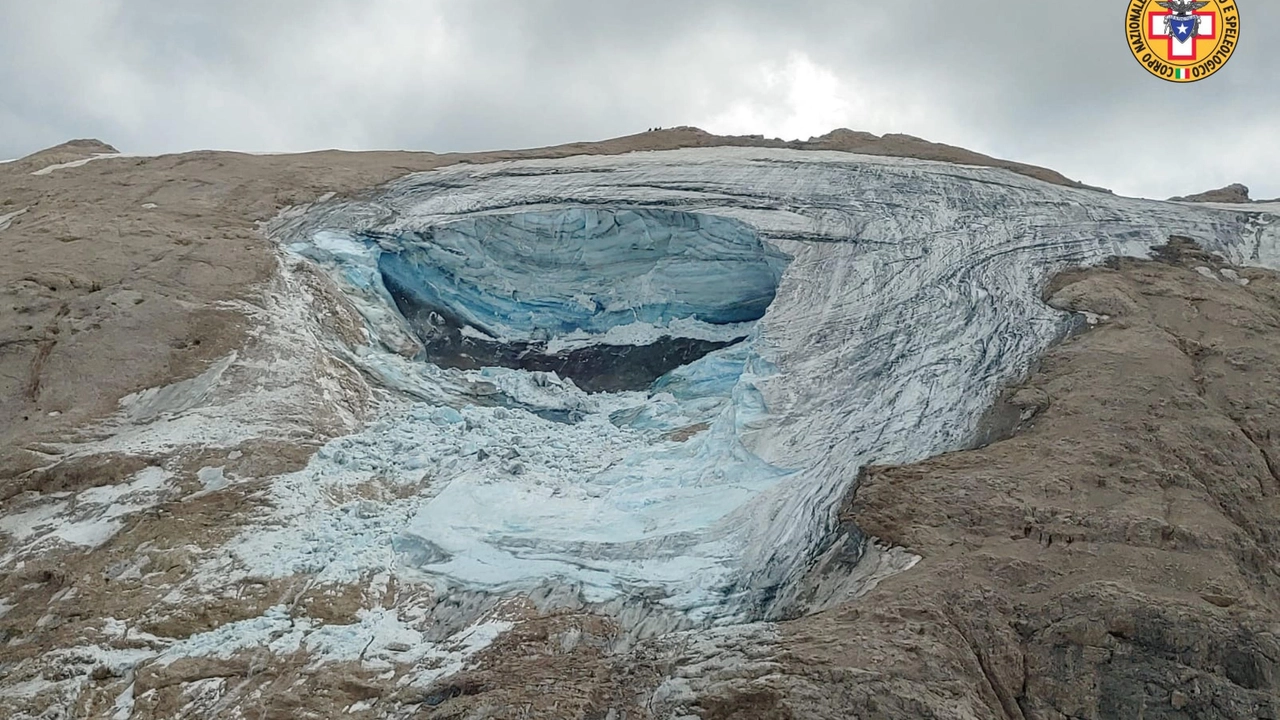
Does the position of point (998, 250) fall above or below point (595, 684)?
above

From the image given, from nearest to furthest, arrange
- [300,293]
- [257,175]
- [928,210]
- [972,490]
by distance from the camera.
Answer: [972,490] < [300,293] < [928,210] < [257,175]

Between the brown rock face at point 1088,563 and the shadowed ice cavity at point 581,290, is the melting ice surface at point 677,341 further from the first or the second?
the brown rock face at point 1088,563

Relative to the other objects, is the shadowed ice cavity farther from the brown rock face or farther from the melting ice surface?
the brown rock face

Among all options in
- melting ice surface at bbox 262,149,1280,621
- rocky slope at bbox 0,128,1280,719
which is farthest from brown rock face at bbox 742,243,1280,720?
melting ice surface at bbox 262,149,1280,621

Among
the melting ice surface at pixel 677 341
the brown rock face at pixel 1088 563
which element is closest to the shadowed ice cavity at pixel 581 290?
the melting ice surface at pixel 677 341

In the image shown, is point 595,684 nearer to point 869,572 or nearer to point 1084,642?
point 869,572

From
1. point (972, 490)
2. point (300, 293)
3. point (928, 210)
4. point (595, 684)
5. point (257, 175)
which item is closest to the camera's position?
point (595, 684)

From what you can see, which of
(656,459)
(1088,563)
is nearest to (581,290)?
(656,459)

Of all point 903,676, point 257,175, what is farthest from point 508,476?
point 257,175

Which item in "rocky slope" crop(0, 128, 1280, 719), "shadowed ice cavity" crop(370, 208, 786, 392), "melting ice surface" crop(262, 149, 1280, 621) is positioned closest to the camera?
"rocky slope" crop(0, 128, 1280, 719)
